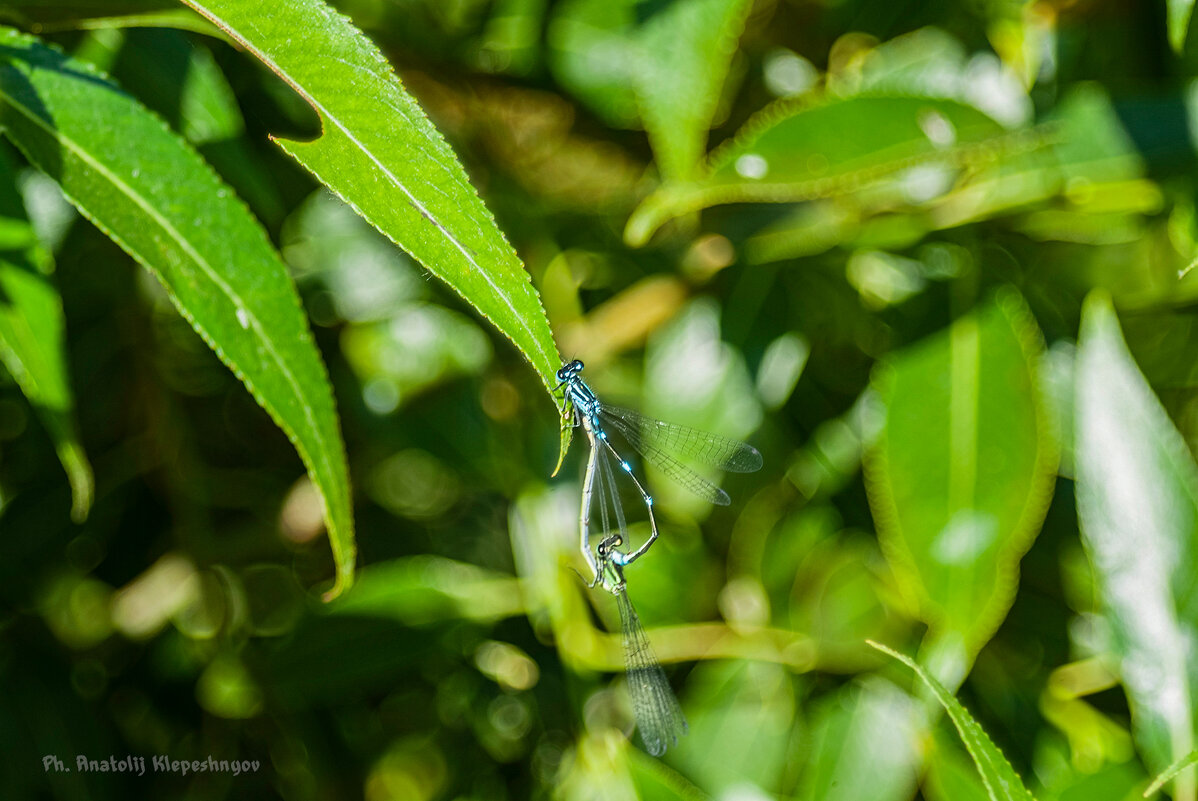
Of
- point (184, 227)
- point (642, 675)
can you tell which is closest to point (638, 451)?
point (642, 675)

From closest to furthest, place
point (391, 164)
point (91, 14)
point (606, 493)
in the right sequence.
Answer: point (391, 164) < point (91, 14) < point (606, 493)

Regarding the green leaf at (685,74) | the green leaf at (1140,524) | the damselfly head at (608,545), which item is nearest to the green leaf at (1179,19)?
the green leaf at (1140,524)

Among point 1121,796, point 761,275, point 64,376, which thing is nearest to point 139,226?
point 64,376

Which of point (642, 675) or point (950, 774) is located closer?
point (950, 774)

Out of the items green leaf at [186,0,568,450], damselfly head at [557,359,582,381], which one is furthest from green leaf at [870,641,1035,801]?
damselfly head at [557,359,582,381]

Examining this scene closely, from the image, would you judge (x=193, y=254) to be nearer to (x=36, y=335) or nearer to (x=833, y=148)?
(x=36, y=335)

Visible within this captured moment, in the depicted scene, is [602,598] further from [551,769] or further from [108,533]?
[108,533]
